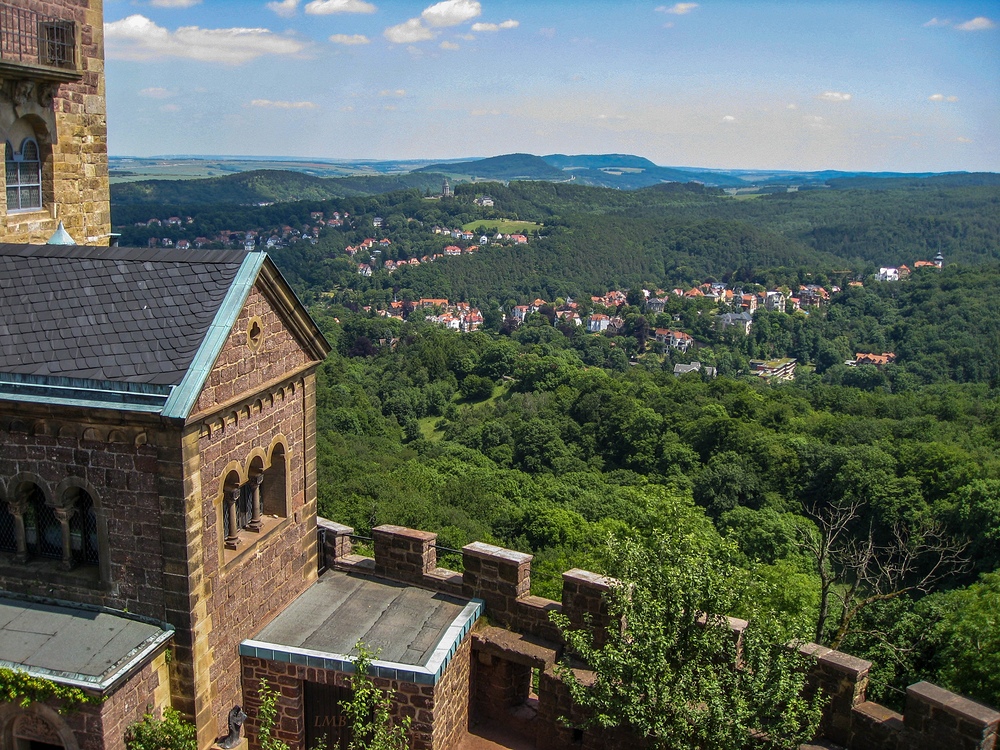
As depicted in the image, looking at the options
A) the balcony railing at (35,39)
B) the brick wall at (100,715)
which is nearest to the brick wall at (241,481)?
the brick wall at (100,715)

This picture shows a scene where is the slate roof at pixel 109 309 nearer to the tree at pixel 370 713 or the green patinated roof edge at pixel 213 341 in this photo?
the green patinated roof edge at pixel 213 341

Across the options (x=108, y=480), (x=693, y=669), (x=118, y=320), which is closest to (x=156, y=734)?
(x=108, y=480)

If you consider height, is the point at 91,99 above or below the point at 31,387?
above

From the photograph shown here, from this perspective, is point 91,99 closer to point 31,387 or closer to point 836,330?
point 31,387

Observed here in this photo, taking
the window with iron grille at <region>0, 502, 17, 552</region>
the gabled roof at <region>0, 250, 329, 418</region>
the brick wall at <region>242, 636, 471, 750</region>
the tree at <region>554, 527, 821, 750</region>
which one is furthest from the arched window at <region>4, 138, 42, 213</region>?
the tree at <region>554, 527, 821, 750</region>

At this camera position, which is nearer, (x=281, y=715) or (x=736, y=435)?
(x=281, y=715)

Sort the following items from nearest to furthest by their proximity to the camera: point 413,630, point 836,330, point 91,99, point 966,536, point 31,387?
point 31,387
point 413,630
point 91,99
point 966,536
point 836,330

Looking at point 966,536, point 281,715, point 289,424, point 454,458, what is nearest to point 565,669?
point 281,715

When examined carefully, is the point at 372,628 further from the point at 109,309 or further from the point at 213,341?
the point at 109,309
